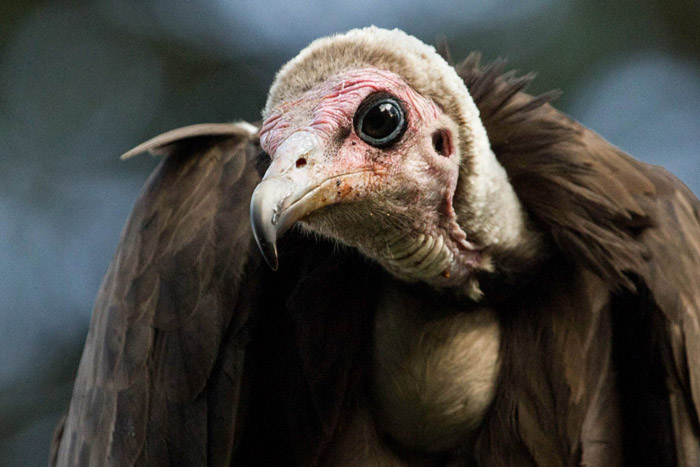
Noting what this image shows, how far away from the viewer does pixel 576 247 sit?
2688 mm

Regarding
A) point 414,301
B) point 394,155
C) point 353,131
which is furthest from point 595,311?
point 353,131

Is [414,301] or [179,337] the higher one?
[179,337]

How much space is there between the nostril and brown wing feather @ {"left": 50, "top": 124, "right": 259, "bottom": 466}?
2.06 ft

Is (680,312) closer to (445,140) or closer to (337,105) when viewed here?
(445,140)

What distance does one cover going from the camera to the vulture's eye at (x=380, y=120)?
2.48 meters

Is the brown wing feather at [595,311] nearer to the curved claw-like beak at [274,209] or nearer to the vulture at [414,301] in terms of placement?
the vulture at [414,301]

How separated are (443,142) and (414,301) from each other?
492mm

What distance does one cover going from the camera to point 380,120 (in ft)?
8.23

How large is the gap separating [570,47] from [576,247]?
4.97 meters

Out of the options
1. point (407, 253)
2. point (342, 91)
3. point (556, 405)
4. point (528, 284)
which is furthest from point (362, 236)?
point (556, 405)

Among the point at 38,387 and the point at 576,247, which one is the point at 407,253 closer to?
the point at 576,247

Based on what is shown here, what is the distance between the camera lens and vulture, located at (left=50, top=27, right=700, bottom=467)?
8.54 feet

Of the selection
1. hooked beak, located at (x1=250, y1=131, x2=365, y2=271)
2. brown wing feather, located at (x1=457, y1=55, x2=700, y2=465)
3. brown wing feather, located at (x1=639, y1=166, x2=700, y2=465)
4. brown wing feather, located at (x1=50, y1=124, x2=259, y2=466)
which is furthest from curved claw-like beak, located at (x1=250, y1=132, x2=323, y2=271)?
brown wing feather, located at (x1=639, y1=166, x2=700, y2=465)

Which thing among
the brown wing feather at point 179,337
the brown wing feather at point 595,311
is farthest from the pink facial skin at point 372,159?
the brown wing feather at point 179,337
